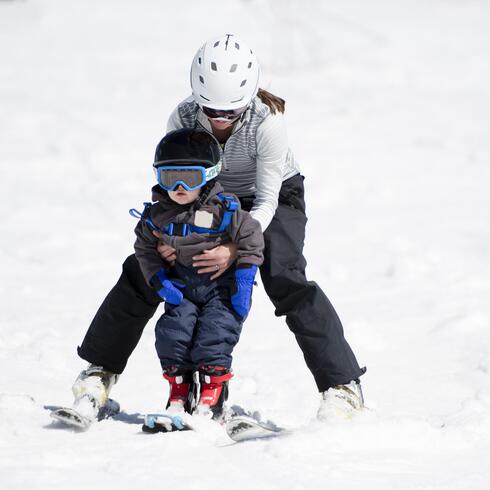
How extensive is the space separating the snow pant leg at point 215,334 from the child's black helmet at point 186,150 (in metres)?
0.64

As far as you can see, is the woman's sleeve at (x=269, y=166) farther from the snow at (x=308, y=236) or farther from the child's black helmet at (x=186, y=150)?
the snow at (x=308, y=236)

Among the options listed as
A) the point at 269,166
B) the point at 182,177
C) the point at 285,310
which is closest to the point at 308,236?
the point at 285,310

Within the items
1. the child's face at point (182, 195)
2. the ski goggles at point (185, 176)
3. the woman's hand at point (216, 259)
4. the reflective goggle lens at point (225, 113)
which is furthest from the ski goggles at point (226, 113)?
the woman's hand at point (216, 259)

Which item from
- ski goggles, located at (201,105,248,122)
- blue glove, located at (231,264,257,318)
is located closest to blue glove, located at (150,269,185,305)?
blue glove, located at (231,264,257,318)

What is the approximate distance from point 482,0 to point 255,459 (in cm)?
2632

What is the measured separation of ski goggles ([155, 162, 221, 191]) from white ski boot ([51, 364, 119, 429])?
1016 millimetres

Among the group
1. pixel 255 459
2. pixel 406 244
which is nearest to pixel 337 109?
pixel 406 244

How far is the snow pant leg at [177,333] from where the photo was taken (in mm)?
4062

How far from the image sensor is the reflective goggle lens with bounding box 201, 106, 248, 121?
13.4 ft

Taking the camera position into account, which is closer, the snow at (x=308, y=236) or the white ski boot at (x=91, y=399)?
the snow at (x=308, y=236)

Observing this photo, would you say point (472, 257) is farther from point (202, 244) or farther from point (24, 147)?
point (24, 147)

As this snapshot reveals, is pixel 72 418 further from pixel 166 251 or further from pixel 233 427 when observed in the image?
pixel 166 251

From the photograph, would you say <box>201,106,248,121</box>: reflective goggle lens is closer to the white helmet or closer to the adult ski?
the white helmet

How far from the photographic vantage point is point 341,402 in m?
4.15
